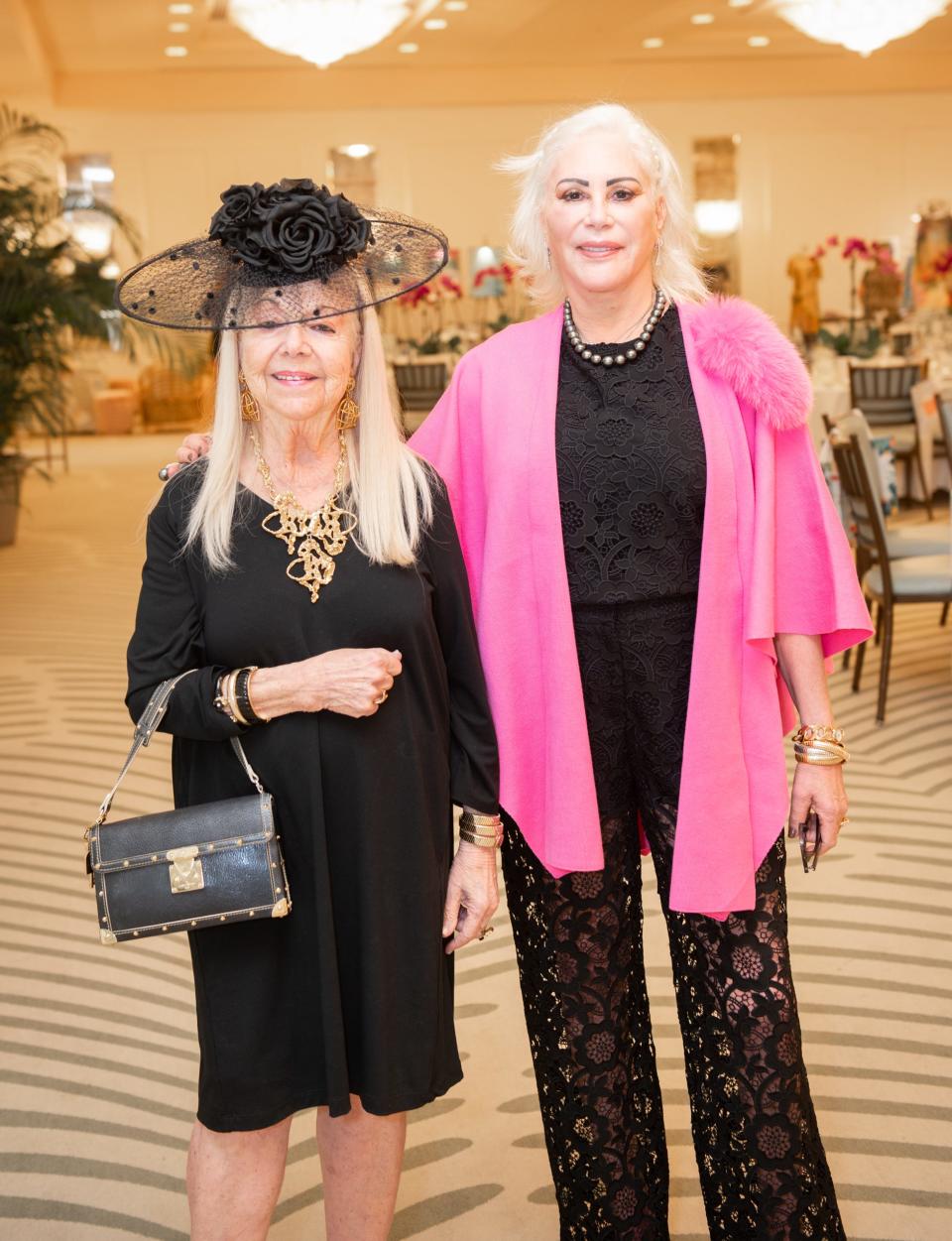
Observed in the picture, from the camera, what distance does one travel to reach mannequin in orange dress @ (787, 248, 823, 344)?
12.2m

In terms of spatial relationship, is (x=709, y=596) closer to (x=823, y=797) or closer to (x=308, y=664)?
(x=823, y=797)

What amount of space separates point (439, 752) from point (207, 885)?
348 millimetres

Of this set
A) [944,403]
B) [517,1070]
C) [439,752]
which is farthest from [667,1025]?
[944,403]

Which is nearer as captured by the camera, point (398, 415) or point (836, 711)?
point (398, 415)

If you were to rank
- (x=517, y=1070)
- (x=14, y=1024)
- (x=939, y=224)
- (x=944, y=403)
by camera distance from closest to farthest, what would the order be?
(x=517, y=1070) < (x=14, y=1024) < (x=944, y=403) < (x=939, y=224)

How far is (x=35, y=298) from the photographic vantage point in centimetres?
862

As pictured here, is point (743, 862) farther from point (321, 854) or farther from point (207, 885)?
point (207, 885)

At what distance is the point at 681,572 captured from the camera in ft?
6.31

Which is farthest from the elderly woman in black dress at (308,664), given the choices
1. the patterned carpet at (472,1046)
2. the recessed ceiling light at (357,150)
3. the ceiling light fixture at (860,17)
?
the recessed ceiling light at (357,150)

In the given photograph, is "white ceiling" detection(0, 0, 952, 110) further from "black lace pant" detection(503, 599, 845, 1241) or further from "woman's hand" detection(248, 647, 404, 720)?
"woman's hand" detection(248, 647, 404, 720)

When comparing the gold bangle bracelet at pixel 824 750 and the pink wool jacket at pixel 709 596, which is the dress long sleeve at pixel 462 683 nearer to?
the pink wool jacket at pixel 709 596

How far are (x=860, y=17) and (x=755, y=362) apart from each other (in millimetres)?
11254

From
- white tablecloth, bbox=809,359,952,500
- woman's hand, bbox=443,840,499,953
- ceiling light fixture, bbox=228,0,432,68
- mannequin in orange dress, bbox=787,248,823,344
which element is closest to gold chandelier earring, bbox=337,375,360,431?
woman's hand, bbox=443,840,499,953

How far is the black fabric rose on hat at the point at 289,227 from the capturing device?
166 cm
